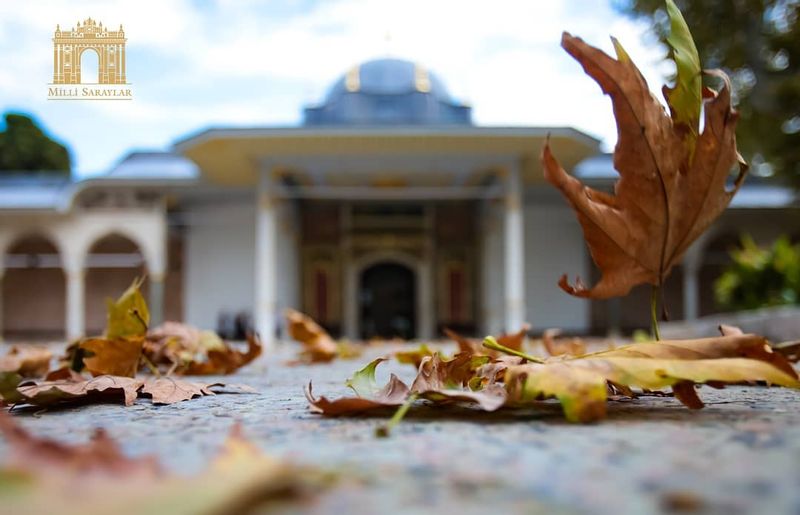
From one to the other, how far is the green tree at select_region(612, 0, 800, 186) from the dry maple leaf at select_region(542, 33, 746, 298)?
6.83m

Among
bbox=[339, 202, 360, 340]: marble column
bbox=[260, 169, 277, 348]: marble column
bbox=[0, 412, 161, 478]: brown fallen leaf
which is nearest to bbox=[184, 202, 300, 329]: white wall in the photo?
bbox=[339, 202, 360, 340]: marble column

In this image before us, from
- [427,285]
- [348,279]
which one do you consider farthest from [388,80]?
[427,285]

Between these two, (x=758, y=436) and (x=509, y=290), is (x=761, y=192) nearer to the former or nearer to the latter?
(x=509, y=290)

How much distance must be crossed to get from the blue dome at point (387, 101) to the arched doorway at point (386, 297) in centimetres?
276

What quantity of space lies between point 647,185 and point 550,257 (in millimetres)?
10939

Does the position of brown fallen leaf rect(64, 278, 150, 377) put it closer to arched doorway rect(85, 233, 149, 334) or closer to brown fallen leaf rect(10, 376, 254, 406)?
brown fallen leaf rect(10, 376, 254, 406)

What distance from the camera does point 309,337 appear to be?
2.36 meters

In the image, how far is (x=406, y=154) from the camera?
335 inches

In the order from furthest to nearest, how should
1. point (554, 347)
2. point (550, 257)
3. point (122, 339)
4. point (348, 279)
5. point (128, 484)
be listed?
point (348, 279) → point (550, 257) → point (554, 347) → point (122, 339) → point (128, 484)

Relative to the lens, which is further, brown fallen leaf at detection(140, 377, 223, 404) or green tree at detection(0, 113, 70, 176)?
green tree at detection(0, 113, 70, 176)

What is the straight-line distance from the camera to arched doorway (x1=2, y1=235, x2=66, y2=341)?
12427 mm

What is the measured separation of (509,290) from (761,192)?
5.40 meters

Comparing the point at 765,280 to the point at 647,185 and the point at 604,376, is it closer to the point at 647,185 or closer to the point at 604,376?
the point at 647,185

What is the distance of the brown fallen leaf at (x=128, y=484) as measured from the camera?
0.28m
